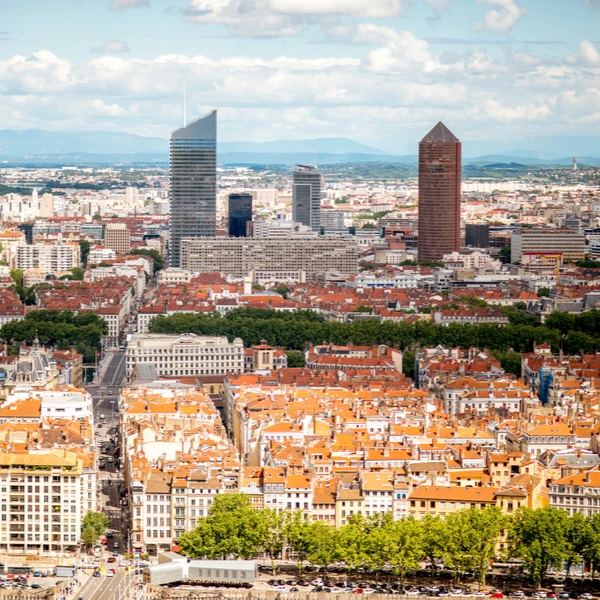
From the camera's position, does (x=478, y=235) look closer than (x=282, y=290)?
No

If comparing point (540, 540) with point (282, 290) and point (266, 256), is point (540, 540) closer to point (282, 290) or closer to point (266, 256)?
point (282, 290)

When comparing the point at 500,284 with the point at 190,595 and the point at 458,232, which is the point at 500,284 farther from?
the point at 190,595

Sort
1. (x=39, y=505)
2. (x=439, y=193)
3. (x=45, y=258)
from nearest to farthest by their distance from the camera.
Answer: (x=39, y=505) → (x=45, y=258) → (x=439, y=193)

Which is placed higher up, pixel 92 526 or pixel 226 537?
pixel 226 537

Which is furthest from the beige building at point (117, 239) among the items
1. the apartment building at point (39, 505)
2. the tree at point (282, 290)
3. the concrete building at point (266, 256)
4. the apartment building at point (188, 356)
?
the apartment building at point (39, 505)

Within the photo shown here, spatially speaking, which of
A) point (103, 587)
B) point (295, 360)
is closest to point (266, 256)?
point (295, 360)

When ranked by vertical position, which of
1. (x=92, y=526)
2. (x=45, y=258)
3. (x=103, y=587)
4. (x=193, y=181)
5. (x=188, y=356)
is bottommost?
(x=103, y=587)

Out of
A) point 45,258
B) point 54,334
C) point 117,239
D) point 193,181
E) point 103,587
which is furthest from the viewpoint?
point 117,239
